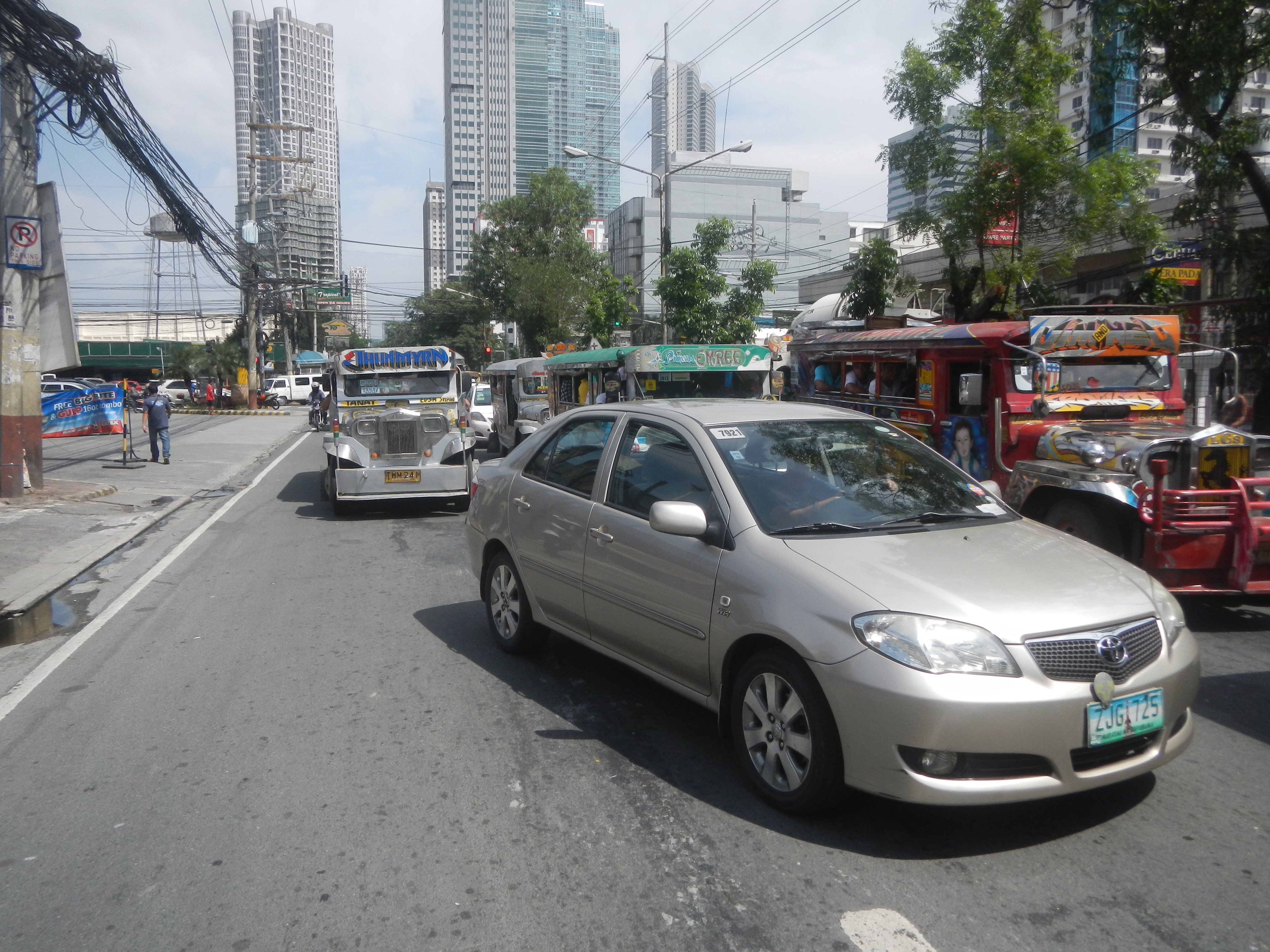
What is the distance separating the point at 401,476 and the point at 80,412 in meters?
18.8

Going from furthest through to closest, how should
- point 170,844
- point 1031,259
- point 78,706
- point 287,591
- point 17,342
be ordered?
point 1031,259 → point 17,342 → point 287,591 → point 78,706 → point 170,844

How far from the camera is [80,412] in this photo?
91.2 ft

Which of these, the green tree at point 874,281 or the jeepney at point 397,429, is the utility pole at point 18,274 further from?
the green tree at point 874,281

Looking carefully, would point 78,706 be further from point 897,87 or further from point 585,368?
point 897,87

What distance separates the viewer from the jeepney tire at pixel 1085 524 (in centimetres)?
756

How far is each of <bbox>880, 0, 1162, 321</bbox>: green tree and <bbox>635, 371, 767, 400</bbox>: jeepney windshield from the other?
14.7 ft

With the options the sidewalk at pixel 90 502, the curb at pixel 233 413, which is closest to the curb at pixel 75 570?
the sidewalk at pixel 90 502

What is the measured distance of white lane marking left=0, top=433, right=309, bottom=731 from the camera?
19.8 feet

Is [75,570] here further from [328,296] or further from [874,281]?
[328,296]

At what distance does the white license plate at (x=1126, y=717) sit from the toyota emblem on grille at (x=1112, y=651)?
0.44 feet

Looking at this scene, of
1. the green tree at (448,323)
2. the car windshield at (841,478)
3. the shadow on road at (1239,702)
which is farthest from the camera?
the green tree at (448,323)

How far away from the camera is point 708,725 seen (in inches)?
206

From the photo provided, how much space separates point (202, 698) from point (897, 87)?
1519cm

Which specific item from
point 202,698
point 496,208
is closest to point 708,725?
point 202,698
